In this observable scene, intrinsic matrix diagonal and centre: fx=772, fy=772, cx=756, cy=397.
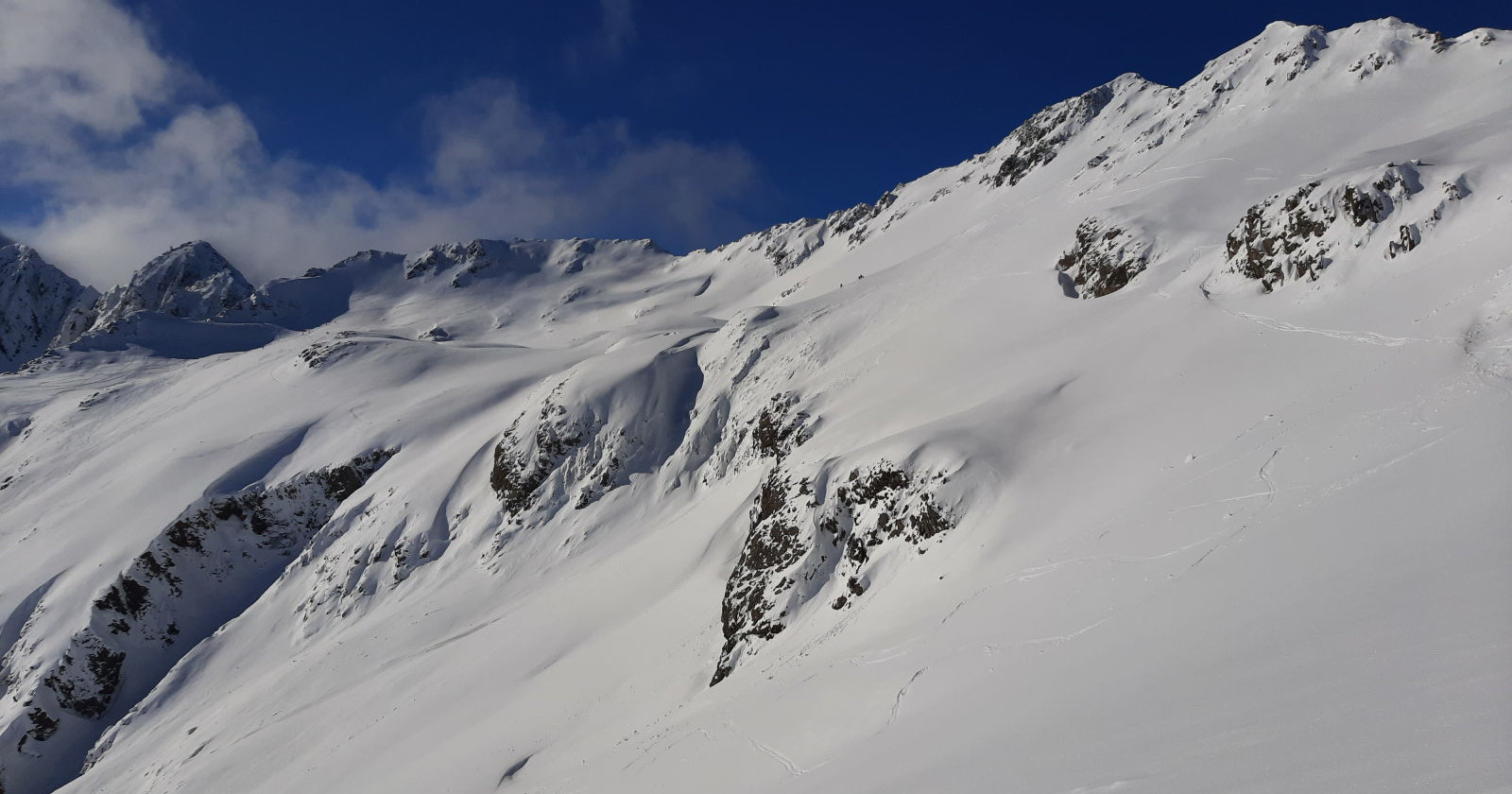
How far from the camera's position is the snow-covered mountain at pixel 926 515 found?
10.5m

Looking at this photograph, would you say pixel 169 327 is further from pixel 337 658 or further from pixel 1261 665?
pixel 1261 665

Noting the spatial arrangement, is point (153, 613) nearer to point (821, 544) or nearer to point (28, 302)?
point (821, 544)

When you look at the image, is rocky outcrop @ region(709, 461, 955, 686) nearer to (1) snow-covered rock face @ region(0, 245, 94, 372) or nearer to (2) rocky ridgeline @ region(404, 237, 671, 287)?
(2) rocky ridgeline @ region(404, 237, 671, 287)

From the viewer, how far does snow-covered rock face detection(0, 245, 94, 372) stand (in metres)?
162

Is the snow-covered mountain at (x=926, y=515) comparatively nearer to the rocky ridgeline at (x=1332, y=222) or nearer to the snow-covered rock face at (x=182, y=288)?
the rocky ridgeline at (x=1332, y=222)

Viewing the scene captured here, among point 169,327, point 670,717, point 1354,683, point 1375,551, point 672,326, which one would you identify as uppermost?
point 169,327

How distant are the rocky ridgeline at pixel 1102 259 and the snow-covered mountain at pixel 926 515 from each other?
10.0 inches

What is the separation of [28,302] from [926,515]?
220700 mm

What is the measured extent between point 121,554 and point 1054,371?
65.0 metres

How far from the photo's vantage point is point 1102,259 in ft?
125

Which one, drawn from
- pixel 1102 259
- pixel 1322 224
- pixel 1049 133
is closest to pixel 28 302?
pixel 1049 133

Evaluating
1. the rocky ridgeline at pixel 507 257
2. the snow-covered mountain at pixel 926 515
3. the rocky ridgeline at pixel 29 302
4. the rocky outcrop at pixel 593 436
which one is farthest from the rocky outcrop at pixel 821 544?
the rocky ridgeline at pixel 29 302

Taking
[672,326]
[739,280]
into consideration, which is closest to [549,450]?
[672,326]

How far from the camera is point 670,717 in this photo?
2369cm
